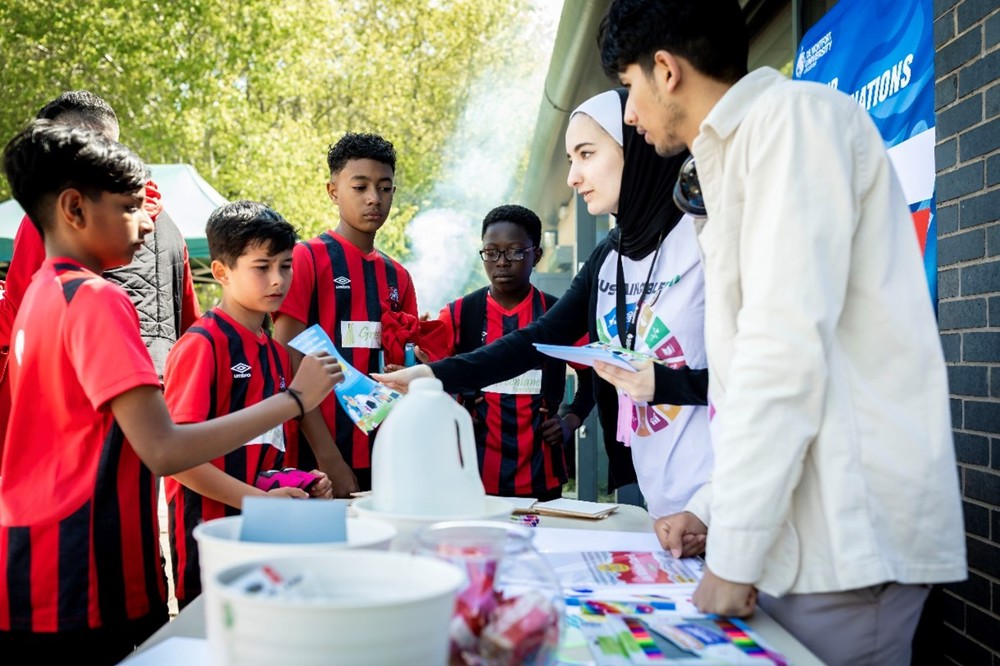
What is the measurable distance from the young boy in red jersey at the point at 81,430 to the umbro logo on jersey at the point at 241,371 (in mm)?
648

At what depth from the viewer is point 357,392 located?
7.32ft

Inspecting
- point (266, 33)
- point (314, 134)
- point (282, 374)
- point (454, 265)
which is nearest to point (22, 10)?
point (266, 33)

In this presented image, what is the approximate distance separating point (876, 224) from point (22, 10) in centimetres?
1781

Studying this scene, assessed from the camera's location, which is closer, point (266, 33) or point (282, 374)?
point (282, 374)

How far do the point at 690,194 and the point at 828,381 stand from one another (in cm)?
64

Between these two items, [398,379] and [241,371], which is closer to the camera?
[398,379]

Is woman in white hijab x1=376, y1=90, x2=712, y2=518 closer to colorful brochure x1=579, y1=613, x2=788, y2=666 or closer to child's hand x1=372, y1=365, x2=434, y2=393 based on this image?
child's hand x1=372, y1=365, x2=434, y2=393

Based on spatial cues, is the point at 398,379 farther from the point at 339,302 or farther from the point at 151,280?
the point at 151,280

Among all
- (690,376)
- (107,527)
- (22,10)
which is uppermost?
(22,10)

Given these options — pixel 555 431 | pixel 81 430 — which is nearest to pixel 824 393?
pixel 81 430

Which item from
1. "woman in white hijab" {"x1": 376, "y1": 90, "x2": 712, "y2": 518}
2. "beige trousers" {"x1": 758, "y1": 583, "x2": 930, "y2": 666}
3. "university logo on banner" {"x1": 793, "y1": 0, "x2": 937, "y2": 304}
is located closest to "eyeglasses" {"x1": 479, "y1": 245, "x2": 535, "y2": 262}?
"woman in white hijab" {"x1": 376, "y1": 90, "x2": 712, "y2": 518}

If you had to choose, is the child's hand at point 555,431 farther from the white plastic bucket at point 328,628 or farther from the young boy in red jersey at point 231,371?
the white plastic bucket at point 328,628

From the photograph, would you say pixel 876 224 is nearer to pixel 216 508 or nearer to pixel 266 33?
pixel 216 508

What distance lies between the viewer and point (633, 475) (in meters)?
2.61
